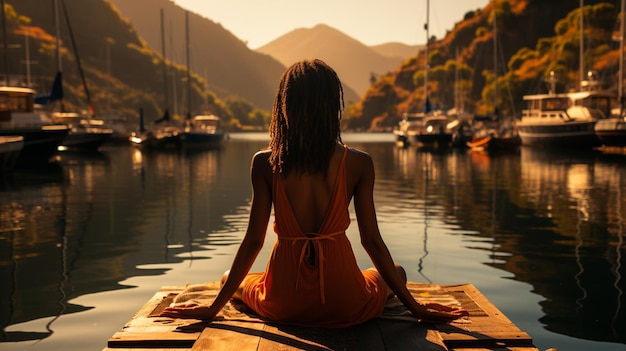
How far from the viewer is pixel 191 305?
5094 mm

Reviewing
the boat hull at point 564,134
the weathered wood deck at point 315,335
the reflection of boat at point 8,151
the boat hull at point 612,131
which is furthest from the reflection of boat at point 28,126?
the boat hull at point 564,134

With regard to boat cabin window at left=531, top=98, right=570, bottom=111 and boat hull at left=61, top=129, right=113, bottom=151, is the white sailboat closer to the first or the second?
boat cabin window at left=531, top=98, right=570, bottom=111

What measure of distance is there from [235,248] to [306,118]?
8863 mm

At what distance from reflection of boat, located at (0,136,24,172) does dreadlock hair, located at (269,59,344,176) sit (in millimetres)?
30225

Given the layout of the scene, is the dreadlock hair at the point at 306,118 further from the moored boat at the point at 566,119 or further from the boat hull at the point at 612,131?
the moored boat at the point at 566,119

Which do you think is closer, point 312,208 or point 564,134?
point 312,208

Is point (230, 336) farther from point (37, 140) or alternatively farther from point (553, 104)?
point (553, 104)

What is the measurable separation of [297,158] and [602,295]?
6057 mm

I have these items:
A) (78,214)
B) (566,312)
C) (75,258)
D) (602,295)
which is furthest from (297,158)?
(78,214)

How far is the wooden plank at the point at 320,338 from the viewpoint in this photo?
414 cm

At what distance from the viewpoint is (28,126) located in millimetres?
41156

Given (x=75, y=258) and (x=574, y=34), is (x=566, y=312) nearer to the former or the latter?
(x=75, y=258)

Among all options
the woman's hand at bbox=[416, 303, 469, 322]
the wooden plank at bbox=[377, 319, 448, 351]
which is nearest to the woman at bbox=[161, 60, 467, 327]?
the wooden plank at bbox=[377, 319, 448, 351]

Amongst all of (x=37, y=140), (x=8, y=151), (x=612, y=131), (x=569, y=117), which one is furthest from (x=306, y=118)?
(x=569, y=117)
